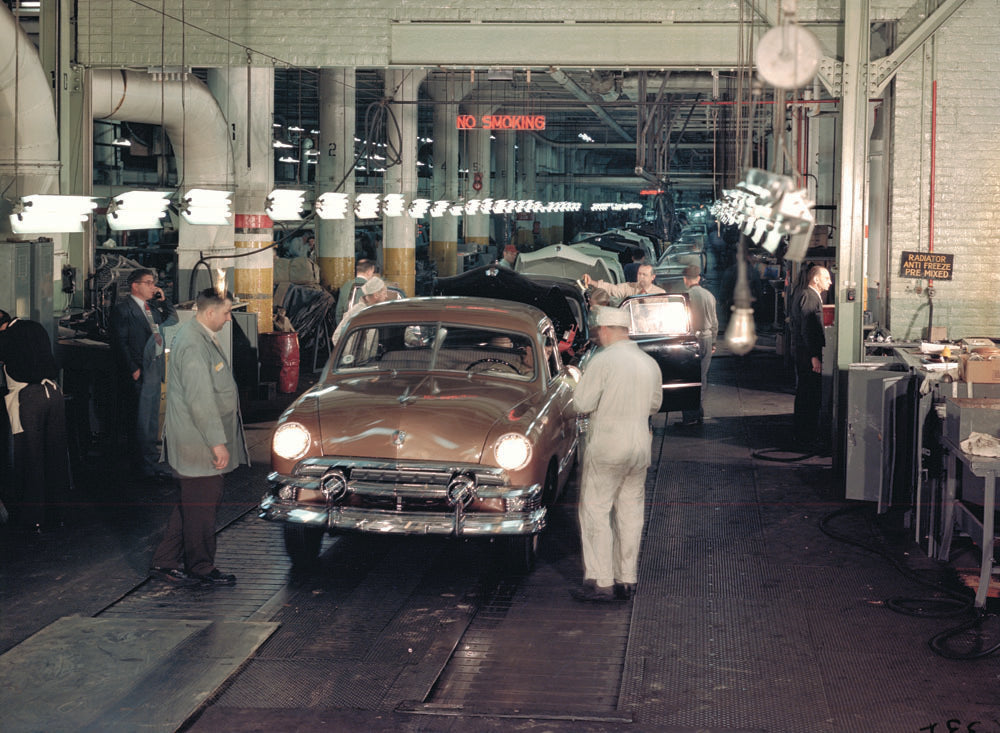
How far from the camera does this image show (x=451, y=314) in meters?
9.01

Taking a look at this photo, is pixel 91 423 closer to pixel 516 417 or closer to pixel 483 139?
pixel 516 417

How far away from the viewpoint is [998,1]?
36.4ft

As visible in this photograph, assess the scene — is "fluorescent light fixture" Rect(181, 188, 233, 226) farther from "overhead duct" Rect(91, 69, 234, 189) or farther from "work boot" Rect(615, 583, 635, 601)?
"work boot" Rect(615, 583, 635, 601)

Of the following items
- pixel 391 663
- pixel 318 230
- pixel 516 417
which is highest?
pixel 318 230

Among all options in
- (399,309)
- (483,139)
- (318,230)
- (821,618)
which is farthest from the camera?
(483,139)

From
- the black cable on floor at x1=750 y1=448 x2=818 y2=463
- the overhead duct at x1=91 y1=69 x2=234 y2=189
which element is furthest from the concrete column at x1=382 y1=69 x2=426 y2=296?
the black cable on floor at x1=750 y1=448 x2=818 y2=463

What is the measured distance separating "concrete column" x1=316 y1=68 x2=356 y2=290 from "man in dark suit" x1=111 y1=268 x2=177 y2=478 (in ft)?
47.3

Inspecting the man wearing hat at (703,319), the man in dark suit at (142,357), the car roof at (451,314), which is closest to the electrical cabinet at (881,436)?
the car roof at (451,314)

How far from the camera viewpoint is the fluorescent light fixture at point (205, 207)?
37.7 feet

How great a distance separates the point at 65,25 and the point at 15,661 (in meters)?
8.26

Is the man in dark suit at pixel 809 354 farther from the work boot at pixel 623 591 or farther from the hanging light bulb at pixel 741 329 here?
the hanging light bulb at pixel 741 329

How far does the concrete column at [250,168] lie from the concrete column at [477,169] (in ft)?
63.0

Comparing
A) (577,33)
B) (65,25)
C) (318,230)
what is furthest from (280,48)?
(318,230)

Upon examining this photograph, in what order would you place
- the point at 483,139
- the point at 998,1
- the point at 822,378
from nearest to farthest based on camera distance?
the point at 998,1, the point at 822,378, the point at 483,139
